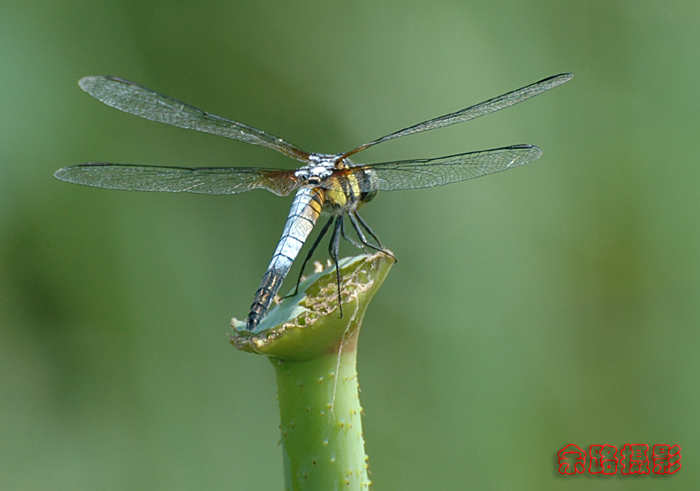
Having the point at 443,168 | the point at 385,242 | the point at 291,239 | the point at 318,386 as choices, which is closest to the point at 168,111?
the point at 291,239

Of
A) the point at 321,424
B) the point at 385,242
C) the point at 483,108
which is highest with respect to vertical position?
the point at 483,108

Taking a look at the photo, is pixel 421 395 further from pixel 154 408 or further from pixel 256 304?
pixel 256 304

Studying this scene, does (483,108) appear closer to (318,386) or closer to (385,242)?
(385,242)

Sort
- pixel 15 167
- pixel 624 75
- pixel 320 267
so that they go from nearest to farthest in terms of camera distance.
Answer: pixel 320 267
pixel 15 167
pixel 624 75

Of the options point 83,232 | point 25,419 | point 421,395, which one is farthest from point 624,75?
point 25,419

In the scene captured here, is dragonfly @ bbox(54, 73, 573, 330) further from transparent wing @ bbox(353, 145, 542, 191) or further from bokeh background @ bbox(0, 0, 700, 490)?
bokeh background @ bbox(0, 0, 700, 490)

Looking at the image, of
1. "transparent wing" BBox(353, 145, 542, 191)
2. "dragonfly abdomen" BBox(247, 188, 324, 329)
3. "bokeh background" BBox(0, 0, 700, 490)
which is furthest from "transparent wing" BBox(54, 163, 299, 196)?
"bokeh background" BBox(0, 0, 700, 490)
